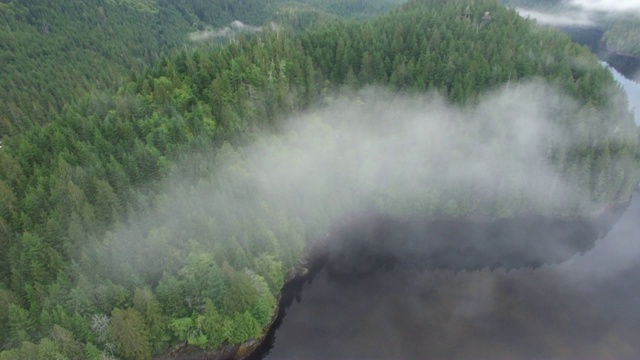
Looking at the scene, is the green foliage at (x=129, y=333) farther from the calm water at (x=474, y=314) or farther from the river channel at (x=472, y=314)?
the calm water at (x=474, y=314)

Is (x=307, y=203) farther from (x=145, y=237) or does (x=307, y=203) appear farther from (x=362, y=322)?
(x=145, y=237)

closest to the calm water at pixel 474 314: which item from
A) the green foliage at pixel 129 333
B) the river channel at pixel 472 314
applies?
the river channel at pixel 472 314

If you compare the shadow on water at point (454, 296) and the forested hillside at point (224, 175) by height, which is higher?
the forested hillside at point (224, 175)

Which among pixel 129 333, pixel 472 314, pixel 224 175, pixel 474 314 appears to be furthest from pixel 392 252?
pixel 129 333

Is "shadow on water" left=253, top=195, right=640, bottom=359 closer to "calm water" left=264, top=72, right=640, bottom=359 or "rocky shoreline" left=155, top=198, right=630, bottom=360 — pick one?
"calm water" left=264, top=72, right=640, bottom=359

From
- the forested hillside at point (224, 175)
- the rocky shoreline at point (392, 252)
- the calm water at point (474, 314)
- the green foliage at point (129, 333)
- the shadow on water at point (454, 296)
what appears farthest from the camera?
the rocky shoreline at point (392, 252)

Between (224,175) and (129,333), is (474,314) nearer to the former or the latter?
(224,175)

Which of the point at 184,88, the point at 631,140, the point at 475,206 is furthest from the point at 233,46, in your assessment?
the point at 631,140
